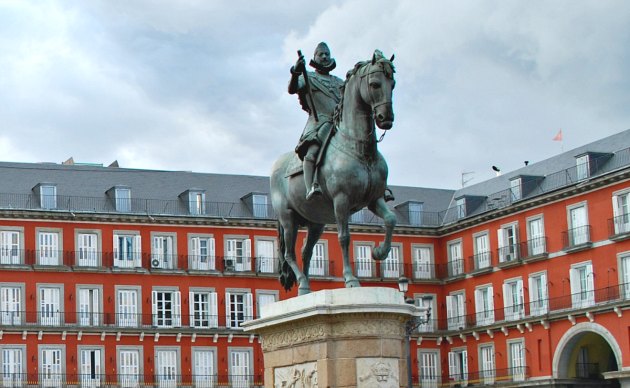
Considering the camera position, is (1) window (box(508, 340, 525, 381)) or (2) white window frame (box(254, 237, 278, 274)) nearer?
(1) window (box(508, 340, 525, 381))

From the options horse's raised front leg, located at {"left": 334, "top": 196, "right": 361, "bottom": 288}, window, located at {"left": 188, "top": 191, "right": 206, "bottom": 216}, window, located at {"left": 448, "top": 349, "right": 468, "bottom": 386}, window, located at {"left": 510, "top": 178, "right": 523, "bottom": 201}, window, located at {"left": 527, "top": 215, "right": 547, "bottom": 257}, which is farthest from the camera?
window, located at {"left": 448, "top": 349, "right": 468, "bottom": 386}

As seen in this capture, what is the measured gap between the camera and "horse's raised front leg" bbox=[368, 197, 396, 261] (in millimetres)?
15688

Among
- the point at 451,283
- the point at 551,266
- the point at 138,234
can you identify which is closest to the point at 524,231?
the point at 551,266

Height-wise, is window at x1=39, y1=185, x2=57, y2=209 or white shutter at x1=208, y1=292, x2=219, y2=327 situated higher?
window at x1=39, y1=185, x2=57, y2=209

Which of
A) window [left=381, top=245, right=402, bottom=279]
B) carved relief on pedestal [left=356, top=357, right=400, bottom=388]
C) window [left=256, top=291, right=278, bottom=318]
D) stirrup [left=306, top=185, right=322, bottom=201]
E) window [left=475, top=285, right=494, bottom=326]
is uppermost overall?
window [left=381, top=245, right=402, bottom=279]

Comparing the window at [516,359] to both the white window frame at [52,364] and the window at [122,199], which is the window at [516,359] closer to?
the window at [122,199]

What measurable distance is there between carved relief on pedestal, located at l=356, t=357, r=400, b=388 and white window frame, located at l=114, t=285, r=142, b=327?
55.7m

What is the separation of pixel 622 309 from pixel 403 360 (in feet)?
159

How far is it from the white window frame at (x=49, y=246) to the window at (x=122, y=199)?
12.1 feet

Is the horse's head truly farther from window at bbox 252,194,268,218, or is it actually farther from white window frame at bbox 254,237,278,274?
window at bbox 252,194,268,218

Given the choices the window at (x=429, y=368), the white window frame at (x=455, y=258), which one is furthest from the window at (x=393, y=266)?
the window at (x=429, y=368)

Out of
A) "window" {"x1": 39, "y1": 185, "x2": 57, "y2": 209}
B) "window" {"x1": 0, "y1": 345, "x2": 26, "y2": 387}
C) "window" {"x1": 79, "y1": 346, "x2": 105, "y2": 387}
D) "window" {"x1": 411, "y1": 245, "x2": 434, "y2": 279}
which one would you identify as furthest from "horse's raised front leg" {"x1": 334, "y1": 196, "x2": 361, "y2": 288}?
"window" {"x1": 411, "y1": 245, "x2": 434, "y2": 279}

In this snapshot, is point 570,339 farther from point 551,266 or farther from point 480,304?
point 480,304

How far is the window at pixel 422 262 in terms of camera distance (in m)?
77.7
